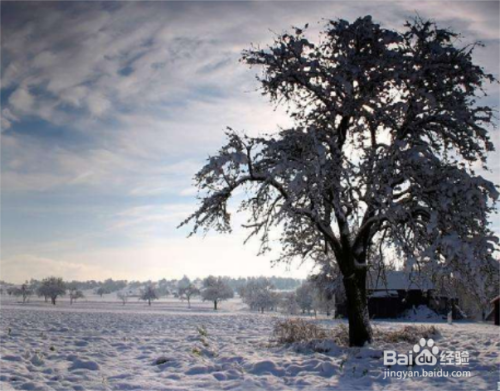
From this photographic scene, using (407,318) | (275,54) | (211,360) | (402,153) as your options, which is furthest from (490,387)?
(407,318)

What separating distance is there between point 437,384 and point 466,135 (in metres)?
7.20

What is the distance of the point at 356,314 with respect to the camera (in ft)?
41.0

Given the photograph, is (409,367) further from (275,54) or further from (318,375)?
(275,54)

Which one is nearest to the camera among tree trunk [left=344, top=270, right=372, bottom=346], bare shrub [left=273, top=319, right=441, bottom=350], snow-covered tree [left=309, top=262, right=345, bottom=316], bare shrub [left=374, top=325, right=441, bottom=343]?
tree trunk [left=344, top=270, right=372, bottom=346]

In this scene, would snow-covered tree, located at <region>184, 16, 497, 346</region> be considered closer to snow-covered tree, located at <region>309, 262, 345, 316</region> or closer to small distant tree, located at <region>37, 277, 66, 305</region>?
snow-covered tree, located at <region>309, 262, 345, 316</region>

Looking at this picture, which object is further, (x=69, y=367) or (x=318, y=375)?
(x=69, y=367)

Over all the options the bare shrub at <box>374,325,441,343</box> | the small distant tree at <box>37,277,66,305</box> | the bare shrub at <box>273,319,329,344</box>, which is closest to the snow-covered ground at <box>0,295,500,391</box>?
the bare shrub at <box>273,319,329,344</box>

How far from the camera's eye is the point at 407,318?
41688 millimetres

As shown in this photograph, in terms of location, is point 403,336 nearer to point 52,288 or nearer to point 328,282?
point 328,282

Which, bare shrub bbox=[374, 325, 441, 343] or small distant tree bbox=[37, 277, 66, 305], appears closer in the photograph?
bare shrub bbox=[374, 325, 441, 343]

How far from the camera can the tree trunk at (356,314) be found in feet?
40.6

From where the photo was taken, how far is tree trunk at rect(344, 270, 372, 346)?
1237 centimetres

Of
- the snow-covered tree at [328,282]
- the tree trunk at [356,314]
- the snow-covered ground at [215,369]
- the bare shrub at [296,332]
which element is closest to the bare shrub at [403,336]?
the snow-covered ground at [215,369]

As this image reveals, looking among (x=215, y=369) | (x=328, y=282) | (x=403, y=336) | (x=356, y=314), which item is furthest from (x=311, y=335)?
(x=328, y=282)
